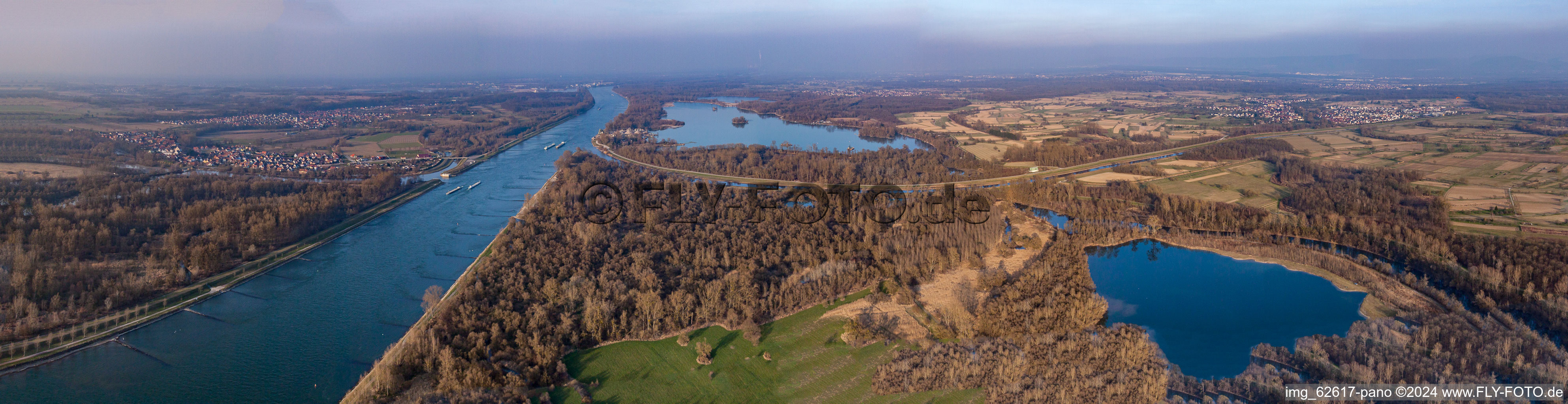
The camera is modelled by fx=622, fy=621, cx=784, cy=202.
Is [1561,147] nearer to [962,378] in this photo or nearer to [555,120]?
[962,378]

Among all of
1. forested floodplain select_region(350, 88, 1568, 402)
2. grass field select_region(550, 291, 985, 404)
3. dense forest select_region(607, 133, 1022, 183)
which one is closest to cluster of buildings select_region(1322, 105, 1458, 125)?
forested floodplain select_region(350, 88, 1568, 402)

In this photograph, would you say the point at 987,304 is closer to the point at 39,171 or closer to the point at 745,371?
the point at 745,371

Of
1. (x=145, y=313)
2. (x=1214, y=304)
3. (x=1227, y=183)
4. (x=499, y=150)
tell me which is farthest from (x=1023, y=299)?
(x=499, y=150)

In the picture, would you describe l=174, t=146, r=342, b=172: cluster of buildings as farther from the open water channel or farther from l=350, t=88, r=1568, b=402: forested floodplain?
l=350, t=88, r=1568, b=402: forested floodplain

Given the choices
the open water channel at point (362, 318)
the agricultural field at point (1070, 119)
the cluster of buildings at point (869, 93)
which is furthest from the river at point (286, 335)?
the cluster of buildings at point (869, 93)

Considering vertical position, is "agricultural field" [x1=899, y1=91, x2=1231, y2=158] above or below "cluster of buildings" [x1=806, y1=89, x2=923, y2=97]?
below

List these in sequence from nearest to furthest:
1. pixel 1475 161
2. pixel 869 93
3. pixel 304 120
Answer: pixel 1475 161 < pixel 304 120 < pixel 869 93

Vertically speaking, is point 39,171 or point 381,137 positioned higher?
point 381,137
